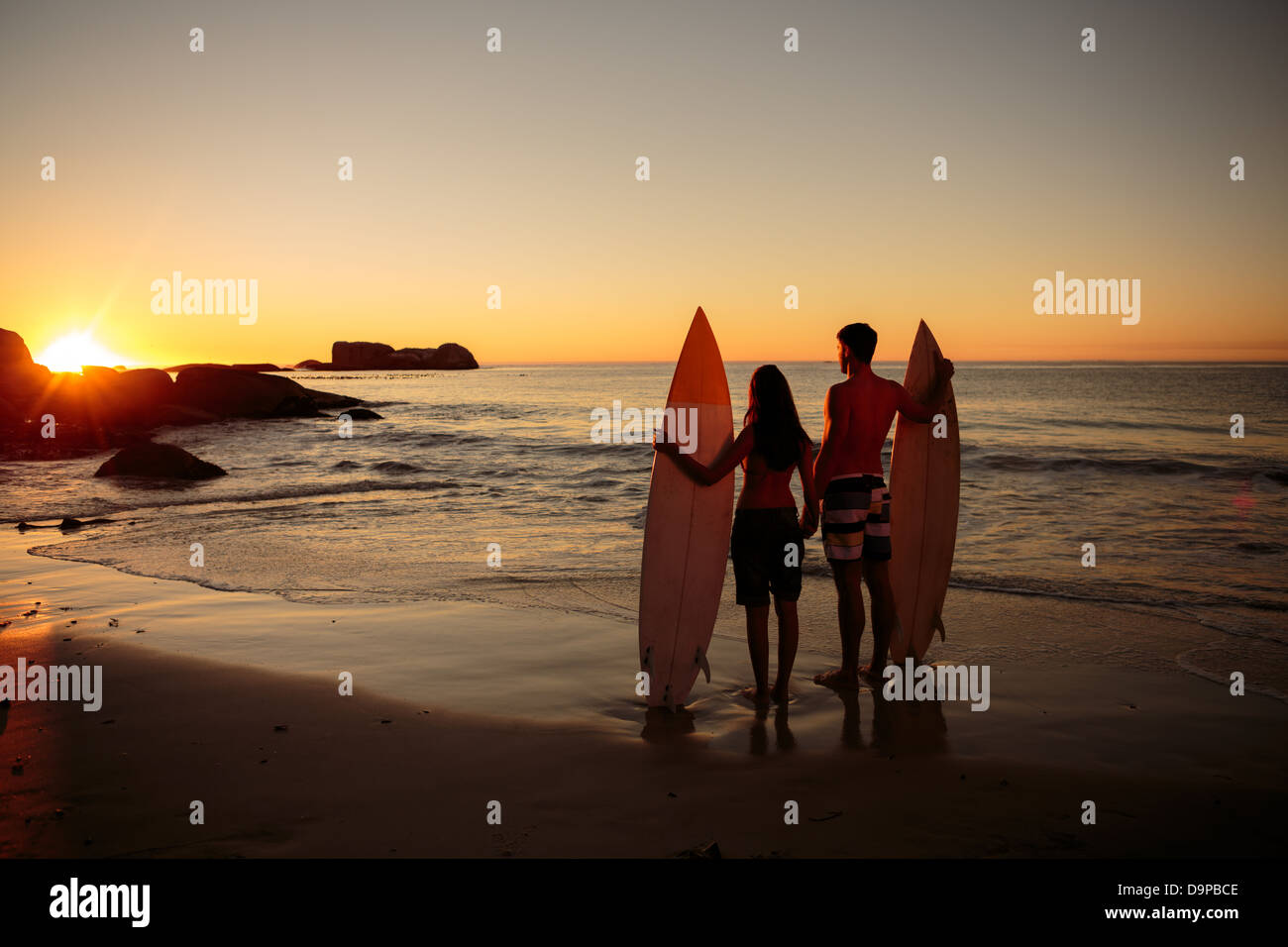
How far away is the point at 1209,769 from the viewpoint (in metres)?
3.25

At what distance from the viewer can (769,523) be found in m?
4.04

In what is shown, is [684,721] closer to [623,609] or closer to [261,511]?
[623,609]

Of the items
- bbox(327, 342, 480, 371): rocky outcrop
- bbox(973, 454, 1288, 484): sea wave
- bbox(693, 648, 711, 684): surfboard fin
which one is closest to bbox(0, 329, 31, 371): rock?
bbox(973, 454, 1288, 484): sea wave

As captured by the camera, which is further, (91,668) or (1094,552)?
(1094,552)

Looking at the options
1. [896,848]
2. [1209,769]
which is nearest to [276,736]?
[896,848]

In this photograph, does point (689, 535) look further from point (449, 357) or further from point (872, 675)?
point (449, 357)

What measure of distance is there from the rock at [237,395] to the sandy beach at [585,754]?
30.5 meters

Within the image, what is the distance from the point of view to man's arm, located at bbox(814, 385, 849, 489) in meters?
4.25

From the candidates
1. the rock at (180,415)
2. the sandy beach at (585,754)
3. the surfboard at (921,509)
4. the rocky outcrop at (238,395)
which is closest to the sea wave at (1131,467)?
the sandy beach at (585,754)

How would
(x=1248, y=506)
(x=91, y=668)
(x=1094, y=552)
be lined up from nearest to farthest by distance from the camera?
1. (x=91, y=668)
2. (x=1094, y=552)
3. (x=1248, y=506)

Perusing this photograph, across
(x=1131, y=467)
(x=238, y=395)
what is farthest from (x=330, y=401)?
(x=1131, y=467)

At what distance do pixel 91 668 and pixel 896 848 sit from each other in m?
4.34

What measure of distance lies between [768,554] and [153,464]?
13.2 meters
